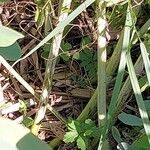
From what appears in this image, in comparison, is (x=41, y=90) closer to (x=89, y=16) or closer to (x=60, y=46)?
(x=60, y=46)

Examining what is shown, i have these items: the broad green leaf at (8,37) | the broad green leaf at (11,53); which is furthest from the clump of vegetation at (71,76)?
the broad green leaf at (8,37)

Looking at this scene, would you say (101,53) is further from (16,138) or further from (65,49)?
(16,138)

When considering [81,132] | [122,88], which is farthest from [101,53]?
[81,132]

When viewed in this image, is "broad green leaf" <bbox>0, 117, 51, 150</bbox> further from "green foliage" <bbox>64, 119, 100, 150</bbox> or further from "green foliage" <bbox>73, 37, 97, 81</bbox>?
"green foliage" <bbox>73, 37, 97, 81</bbox>

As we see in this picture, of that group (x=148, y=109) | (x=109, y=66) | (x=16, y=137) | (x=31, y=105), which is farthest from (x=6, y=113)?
(x=148, y=109)

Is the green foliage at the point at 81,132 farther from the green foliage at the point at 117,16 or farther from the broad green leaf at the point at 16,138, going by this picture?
the green foliage at the point at 117,16

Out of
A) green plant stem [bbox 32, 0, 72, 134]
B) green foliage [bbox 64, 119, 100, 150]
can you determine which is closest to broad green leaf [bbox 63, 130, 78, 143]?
green foliage [bbox 64, 119, 100, 150]

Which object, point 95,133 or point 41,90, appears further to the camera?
point 41,90
